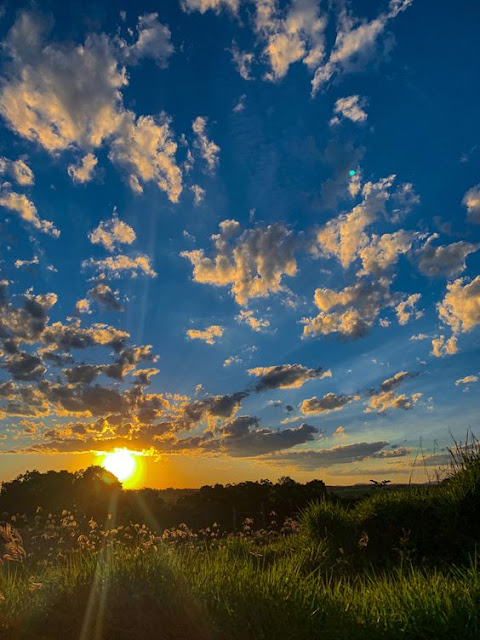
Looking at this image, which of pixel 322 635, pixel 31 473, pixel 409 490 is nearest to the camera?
pixel 322 635

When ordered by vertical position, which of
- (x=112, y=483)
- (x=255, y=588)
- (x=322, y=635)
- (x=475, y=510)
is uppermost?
(x=112, y=483)

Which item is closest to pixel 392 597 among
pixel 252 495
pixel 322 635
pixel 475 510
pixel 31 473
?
pixel 322 635

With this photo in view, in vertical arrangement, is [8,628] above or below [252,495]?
below

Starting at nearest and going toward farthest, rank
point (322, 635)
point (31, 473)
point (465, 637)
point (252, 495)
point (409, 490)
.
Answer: point (465, 637), point (322, 635), point (409, 490), point (252, 495), point (31, 473)

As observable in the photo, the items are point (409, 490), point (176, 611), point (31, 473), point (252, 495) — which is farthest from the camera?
point (31, 473)

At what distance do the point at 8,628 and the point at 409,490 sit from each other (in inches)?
405

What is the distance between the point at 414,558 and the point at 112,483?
14.0 m

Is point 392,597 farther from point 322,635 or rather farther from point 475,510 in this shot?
point 475,510

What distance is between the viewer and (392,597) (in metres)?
6.34

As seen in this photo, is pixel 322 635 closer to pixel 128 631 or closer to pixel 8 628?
pixel 128 631

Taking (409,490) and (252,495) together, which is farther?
(252,495)

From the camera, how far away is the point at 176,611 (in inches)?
243

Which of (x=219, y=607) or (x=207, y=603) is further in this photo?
(x=207, y=603)

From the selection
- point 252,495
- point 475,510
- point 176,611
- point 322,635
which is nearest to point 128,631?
point 176,611
